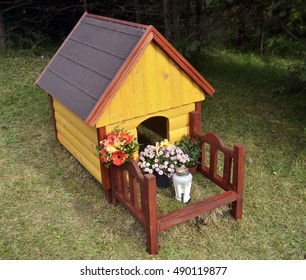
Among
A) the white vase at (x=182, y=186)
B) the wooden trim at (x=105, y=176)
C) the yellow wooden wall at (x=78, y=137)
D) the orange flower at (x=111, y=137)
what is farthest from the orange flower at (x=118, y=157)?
the white vase at (x=182, y=186)

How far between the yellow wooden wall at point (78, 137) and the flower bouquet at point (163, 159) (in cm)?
52

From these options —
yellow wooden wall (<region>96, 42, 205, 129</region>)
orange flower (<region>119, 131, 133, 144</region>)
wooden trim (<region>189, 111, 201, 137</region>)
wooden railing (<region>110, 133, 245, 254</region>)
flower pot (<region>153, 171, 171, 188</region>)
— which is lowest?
flower pot (<region>153, 171, 171, 188</region>)

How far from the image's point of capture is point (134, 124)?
13.5 ft

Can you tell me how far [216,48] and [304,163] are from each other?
18.4 feet

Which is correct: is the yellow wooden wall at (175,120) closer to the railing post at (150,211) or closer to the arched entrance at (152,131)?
the arched entrance at (152,131)

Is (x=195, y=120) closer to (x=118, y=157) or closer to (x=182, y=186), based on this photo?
(x=182, y=186)

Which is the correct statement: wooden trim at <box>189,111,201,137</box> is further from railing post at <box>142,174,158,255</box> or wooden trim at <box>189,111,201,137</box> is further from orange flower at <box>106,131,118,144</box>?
railing post at <box>142,174,158,255</box>

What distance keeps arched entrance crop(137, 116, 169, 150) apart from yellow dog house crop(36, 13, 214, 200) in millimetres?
646

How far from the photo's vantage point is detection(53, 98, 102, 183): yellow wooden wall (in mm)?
4234

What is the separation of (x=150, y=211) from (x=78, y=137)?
66.3 inches

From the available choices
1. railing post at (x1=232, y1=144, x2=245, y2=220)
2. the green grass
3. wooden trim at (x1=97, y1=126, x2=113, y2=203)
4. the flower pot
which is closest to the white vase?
the green grass

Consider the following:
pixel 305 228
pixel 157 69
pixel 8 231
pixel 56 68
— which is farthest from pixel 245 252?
pixel 56 68

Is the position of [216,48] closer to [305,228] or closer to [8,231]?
[305,228]

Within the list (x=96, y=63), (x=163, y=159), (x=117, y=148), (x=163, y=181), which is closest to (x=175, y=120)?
(x=163, y=159)
